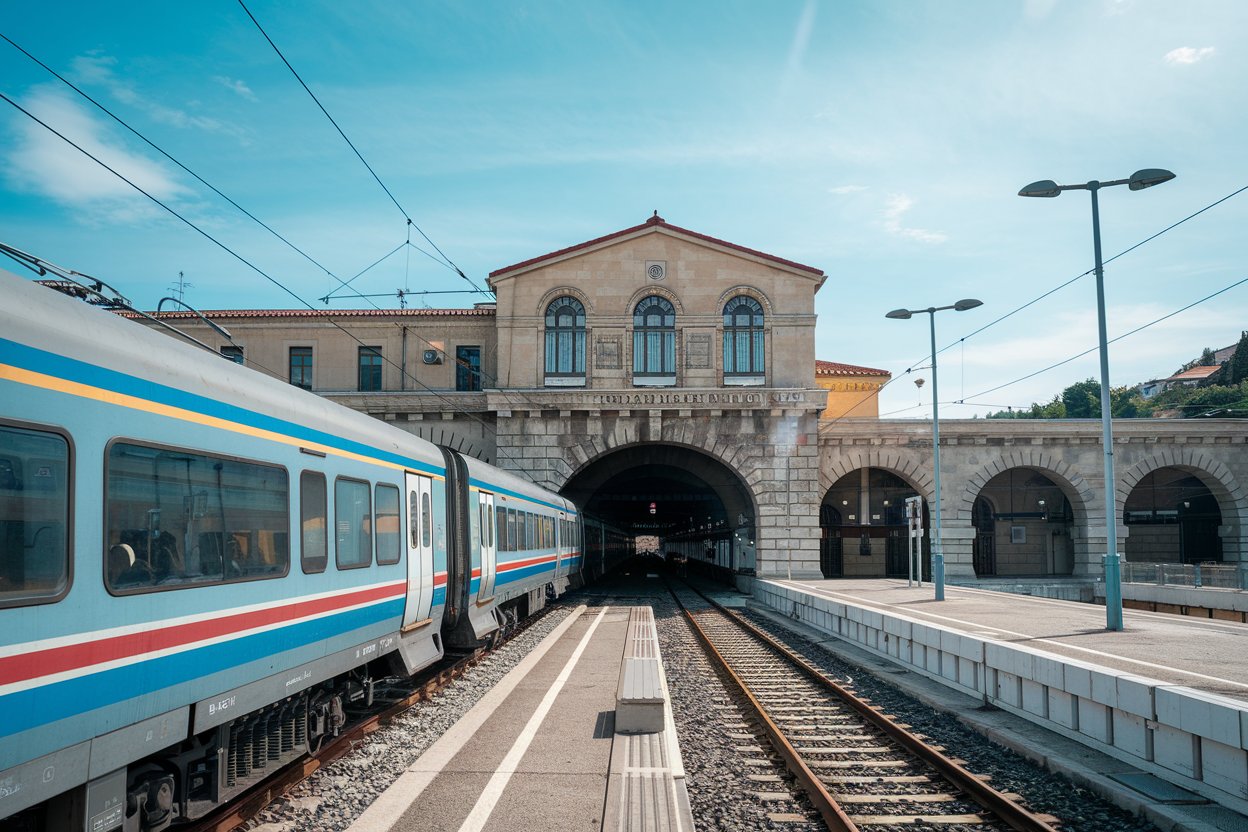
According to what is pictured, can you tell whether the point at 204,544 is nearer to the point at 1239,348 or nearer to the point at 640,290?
the point at 640,290

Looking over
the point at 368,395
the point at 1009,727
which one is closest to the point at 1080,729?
the point at 1009,727

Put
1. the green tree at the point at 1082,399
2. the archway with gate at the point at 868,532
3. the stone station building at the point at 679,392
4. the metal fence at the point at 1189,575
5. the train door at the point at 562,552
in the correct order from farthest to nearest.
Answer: the green tree at the point at 1082,399 → the archway with gate at the point at 868,532 → the stone station building at the point at 679,392 → the train door at the point at 562,552 → the metal fence at the point at 1189,575

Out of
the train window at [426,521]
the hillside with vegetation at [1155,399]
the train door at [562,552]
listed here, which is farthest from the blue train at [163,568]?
the hillside with vegetation at [1155,399]

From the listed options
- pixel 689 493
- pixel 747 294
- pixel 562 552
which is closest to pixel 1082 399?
pixel 689 493

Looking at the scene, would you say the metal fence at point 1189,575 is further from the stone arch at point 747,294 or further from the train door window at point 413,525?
the train door window at point 413,525

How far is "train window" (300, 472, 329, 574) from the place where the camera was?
8.20 metres

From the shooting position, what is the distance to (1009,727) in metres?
10.4

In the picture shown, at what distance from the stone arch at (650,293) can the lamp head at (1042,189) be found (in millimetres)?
18577

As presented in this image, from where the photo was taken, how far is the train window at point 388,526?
33.8 feet

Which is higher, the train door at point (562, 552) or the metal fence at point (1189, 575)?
the train door at point (562, 552)

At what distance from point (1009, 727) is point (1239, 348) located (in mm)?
96875

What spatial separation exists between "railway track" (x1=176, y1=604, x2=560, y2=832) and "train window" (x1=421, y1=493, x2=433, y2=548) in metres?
1.96

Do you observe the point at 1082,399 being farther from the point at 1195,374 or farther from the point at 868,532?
the point at 868,532

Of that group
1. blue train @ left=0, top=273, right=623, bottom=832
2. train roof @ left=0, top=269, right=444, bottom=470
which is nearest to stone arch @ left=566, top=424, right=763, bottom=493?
blue train @ left=0, top=273, right=623, bottom=832
